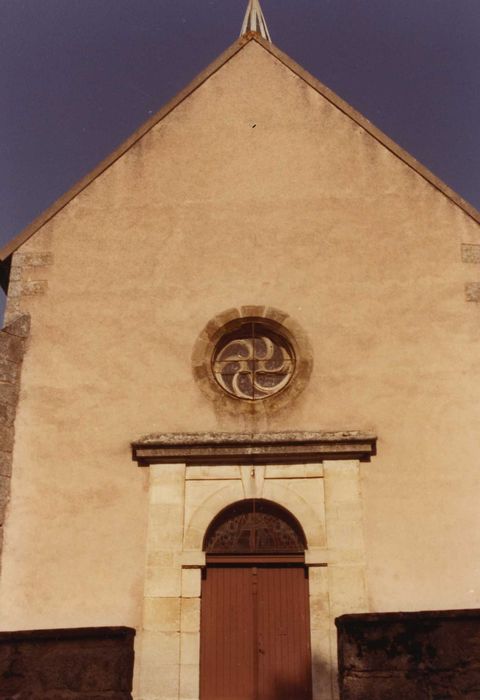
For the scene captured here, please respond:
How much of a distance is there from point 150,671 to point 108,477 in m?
2.05

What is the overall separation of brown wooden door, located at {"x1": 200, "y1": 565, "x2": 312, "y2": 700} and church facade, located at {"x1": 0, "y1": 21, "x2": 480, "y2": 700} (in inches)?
0.8

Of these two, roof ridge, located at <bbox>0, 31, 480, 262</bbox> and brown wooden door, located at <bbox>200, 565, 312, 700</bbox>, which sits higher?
roof ridge, located at <bbox>0, 31, 480, 262</bbox>

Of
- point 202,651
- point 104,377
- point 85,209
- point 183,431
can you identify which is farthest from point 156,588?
point 85,209

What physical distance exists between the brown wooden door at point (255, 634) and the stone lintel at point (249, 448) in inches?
45.8

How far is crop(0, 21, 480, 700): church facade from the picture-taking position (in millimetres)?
8398

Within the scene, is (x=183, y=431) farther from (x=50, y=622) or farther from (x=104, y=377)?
(x=50, y=622)

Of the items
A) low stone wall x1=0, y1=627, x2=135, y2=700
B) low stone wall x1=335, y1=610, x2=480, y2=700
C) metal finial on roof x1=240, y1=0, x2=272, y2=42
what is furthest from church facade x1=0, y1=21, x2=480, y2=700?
metal finial on roof x1=240, y1=0, x2=272, y2=42

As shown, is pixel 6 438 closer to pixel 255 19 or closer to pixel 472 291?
pixel 472 291

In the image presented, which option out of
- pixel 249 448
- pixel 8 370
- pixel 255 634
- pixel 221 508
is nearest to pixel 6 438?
pixel 8 370

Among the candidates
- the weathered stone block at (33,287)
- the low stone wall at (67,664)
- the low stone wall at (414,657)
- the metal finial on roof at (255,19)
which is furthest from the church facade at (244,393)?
the metal finial on roof at (255,19)

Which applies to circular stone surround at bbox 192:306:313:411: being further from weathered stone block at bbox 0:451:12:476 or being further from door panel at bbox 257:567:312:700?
weathered stone block at bbox 0:451:12:476

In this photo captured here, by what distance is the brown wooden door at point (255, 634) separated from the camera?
822cm

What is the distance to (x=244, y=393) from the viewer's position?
9.56 meters

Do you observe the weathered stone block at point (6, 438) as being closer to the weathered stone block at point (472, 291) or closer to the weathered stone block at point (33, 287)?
the weathered stone block at point (33, 287)
